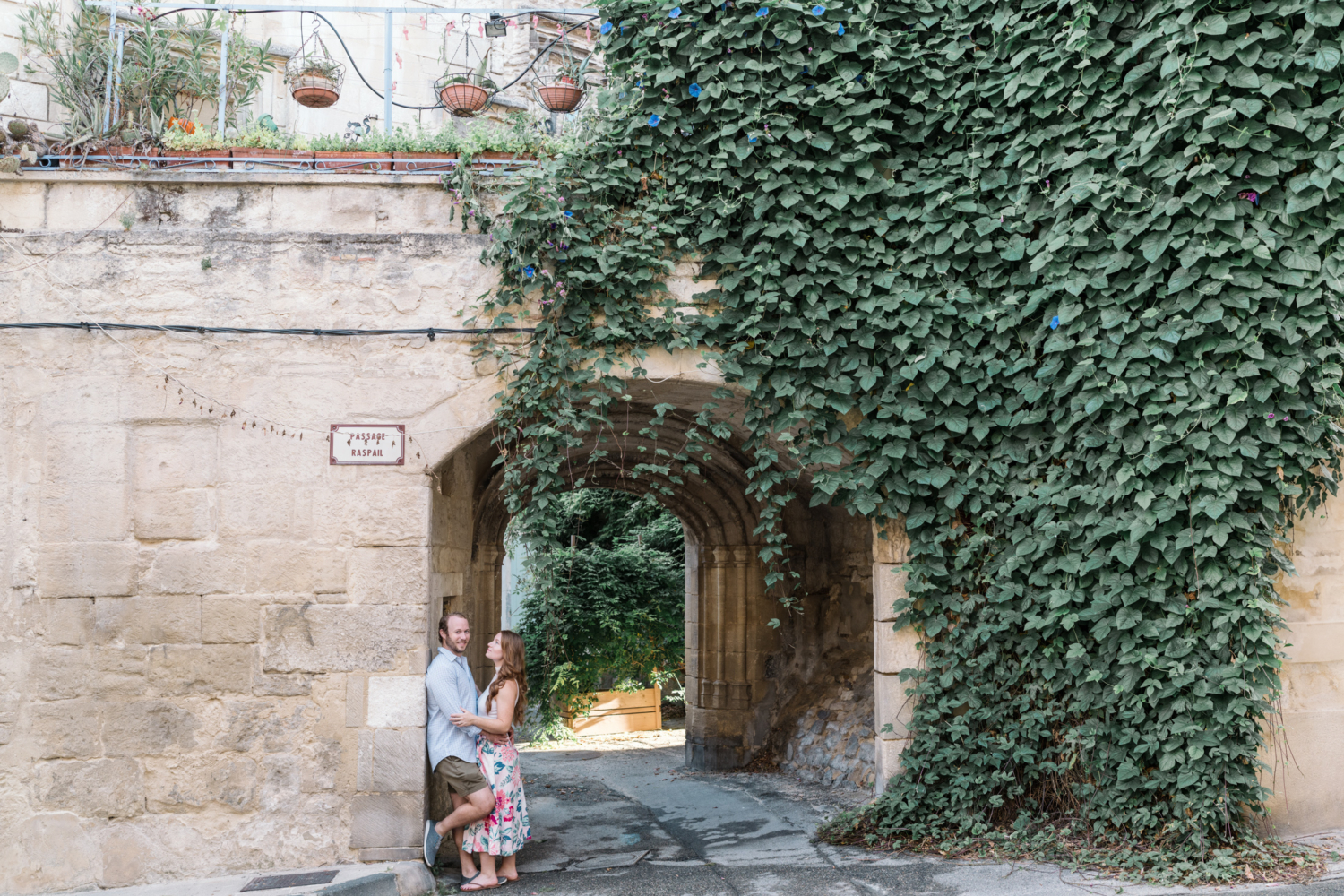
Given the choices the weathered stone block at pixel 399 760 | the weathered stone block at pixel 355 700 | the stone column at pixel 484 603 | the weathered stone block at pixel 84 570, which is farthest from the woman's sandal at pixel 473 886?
the stone column at pixel 484 603

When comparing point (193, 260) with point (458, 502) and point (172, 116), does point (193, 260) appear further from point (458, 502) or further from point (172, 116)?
point (458, 502)

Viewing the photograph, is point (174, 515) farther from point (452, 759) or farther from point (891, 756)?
point (891, 756)

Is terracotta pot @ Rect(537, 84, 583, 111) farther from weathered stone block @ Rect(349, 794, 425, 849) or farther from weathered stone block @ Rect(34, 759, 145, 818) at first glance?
weathered stone block @ Rect(34, 759, 145, 818)

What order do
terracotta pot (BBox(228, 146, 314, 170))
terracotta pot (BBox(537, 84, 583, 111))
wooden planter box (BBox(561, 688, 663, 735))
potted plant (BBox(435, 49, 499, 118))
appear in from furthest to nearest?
wooden planter box (BBox(561, 688, 663, 735)) < potted plant (BBox(435, 49, 499, 118)) < terracotta pot (BBox(537, 84, 583, 111)) < terracotta pot (BBox(228, 146, 314, 170))

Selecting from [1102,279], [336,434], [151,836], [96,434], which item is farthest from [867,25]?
[151,836]

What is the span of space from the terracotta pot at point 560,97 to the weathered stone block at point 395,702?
129 inches

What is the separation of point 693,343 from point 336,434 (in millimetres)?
1739

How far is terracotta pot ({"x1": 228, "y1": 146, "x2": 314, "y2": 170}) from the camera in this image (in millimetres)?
4738

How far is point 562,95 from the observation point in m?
5.56

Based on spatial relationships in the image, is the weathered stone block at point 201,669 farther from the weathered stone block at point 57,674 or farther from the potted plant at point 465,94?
the potted plant at point 465,94

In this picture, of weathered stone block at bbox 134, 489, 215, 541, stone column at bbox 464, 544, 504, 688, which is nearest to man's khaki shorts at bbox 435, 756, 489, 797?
weathered stone block at bbox 134, 489, 215, 541

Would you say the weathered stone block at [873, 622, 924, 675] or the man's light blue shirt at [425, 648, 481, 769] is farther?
the weathered stone block at [873, 622, 924, 675]

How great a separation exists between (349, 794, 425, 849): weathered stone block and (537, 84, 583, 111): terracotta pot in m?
3.78

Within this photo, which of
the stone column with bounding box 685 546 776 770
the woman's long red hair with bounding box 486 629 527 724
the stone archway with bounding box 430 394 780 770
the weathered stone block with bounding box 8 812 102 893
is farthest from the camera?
the stone column with bounding box 685 546 776 770
